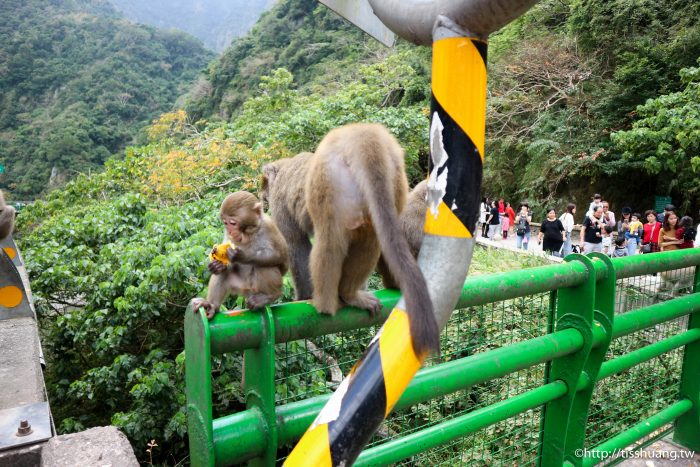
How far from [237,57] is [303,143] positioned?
3363 cm

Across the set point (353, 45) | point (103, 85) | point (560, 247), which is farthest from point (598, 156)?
point (103, 85)

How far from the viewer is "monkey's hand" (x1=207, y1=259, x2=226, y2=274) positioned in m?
2.25

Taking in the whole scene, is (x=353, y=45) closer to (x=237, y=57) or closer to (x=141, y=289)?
(x=237, y=57)

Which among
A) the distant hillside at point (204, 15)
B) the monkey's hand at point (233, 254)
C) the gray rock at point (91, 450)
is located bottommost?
the gray rock at point (91, 450)

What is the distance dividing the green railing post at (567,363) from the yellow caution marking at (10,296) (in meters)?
4.62

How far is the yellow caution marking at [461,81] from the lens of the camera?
0.79 meters

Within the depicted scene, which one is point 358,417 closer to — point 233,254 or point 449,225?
point 449,225

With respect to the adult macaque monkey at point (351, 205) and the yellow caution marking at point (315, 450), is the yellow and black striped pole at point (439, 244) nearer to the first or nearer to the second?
the yellow caution marking at point (315, 450)

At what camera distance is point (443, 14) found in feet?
2.63

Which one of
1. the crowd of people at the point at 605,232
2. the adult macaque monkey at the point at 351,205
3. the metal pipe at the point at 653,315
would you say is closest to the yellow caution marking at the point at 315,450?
the adult macaque monkey at the point at 351,205

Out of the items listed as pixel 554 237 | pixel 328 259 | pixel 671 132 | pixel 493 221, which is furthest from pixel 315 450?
pixel 493 221

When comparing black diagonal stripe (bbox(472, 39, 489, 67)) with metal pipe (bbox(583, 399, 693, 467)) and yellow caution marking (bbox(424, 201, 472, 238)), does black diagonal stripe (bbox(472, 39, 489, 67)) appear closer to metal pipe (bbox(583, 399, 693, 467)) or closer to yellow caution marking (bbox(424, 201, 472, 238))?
yellow caution marking (bbox(424, 201, 472, 238))

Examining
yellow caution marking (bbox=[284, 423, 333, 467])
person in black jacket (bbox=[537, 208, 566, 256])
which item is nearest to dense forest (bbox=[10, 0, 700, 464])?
person in black jacket (bbox=[537, 208, 566, 256])

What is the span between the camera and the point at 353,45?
3247 centimetres
